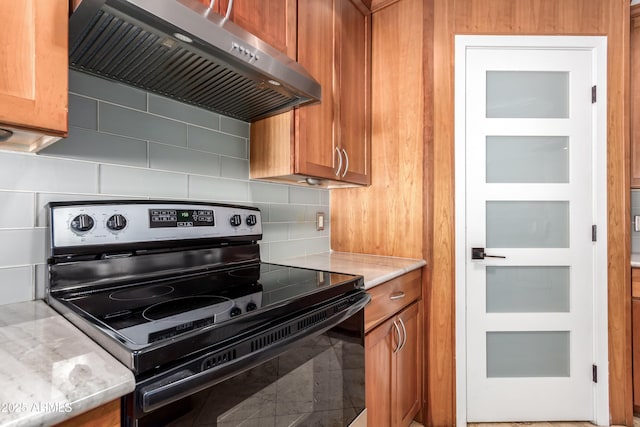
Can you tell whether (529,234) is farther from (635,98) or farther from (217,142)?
(217,142)

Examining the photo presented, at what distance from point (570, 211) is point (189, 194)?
2.00 metres

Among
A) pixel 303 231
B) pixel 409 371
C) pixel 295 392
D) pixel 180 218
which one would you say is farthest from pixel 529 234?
pixel 180 218

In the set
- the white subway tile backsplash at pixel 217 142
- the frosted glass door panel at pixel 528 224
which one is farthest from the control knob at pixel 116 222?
the frosted glass door panel at pixel 528 224

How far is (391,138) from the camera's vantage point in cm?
191

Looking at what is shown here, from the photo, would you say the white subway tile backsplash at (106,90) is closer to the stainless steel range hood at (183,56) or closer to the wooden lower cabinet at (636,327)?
the stainless steel range hood at (183,56)

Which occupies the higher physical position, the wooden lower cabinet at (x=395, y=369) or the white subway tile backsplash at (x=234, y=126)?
the white subway tile backsplash at (x=234, y=126)

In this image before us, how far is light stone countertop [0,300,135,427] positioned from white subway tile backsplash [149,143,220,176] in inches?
27.6

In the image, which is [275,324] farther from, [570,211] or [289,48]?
[570,211]

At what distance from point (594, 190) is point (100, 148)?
7.76 feet

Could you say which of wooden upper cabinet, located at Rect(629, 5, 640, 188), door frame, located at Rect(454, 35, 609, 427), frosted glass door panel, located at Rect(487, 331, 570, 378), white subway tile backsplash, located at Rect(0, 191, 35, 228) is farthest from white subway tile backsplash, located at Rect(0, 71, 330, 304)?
wooden upper cabinet, located at Rect(629, 5, 640, 188)

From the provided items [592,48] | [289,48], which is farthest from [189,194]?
[592,48]

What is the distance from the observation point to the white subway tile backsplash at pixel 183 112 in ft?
3.98

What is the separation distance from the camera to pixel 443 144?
5.84 ft

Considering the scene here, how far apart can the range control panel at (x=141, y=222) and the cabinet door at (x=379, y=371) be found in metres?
0.71
